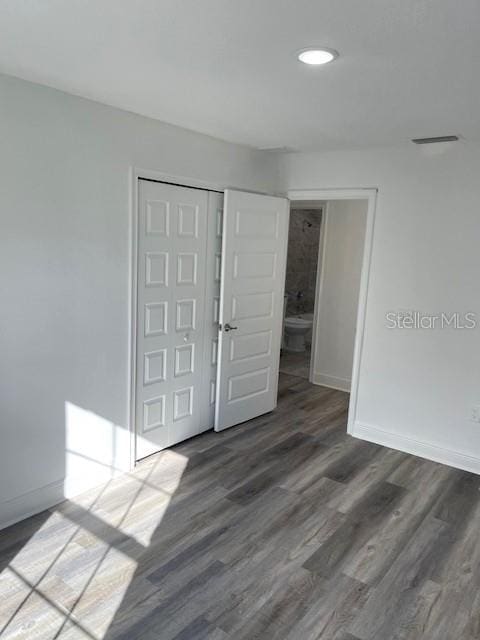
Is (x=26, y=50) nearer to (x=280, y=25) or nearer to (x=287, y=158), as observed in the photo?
(x=280, y=25)

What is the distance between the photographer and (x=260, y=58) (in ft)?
6.69

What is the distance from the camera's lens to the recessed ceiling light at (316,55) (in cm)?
192

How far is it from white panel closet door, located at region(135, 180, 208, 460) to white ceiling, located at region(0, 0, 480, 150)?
0.62m

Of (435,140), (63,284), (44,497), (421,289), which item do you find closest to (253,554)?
(44,497)

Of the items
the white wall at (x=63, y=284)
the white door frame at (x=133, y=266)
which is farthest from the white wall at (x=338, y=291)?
the white wall at (x=63, y=284)

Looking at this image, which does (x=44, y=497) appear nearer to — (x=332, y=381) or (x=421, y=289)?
(x=421, y=289)

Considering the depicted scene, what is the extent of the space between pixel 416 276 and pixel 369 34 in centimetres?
234

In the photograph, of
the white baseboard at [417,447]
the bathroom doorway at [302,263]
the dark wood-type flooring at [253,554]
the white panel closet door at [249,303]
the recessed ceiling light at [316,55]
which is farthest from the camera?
the bathroom doorway at [302,263]

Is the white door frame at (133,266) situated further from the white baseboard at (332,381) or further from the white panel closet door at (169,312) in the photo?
the white baseboard at (332,381)

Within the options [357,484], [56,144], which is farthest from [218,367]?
[56,144]

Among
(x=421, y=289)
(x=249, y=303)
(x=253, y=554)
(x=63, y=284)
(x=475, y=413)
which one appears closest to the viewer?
(x=253, y=554)

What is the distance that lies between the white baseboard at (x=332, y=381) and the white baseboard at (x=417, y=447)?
4.25 feet

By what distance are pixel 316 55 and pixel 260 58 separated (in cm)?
24

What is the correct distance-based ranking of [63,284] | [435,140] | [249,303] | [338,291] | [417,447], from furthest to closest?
[338,291] < [249,303] < [417,447] < [435,140] < [63,284]
